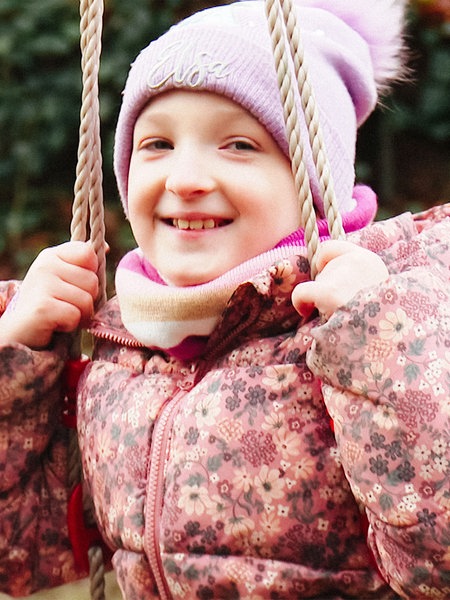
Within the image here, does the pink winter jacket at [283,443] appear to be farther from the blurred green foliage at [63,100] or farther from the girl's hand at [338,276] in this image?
the blurred green foliage at [63,100]

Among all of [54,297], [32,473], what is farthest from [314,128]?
[32,473]

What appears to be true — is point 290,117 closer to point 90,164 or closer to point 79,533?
point 90,164

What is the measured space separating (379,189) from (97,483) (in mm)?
2035

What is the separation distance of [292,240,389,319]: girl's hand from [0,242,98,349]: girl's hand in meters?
0.30

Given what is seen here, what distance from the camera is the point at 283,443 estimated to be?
104cm

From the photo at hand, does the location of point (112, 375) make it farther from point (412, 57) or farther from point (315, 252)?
point (412, 57)

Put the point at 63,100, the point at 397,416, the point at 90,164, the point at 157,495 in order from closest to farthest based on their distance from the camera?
the point at 397,416, the point at 157,495, the point at 90,164, the point at 63,100

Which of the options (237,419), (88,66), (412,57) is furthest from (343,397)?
(412,57)

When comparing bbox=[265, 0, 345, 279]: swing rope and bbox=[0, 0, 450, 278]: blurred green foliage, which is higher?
bbox=[265, 0, 345, 279]: swing rope

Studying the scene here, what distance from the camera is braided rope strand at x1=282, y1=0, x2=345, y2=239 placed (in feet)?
3.38

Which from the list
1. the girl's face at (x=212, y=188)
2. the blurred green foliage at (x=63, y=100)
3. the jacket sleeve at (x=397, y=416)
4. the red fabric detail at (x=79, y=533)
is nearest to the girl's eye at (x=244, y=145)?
the girl's face at (x=212, y=188)

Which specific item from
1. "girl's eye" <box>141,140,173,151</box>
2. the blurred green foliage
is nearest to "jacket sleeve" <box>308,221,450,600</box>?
"girl's eye" <box>141,140,173,151</box>

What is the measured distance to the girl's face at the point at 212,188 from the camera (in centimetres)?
112

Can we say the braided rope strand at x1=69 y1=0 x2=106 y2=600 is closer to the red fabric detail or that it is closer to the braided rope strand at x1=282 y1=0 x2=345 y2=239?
the red fabric detail
